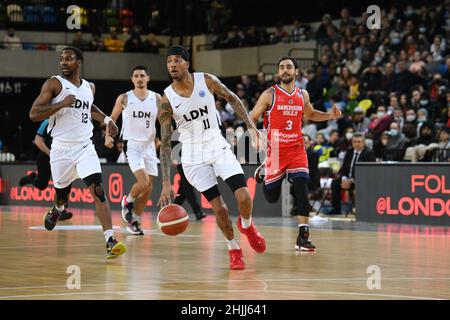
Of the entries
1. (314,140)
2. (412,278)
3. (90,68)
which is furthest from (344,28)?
(412,278)

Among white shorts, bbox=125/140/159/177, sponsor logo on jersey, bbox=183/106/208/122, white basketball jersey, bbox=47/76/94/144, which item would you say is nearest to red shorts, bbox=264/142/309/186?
sponsor logo on jersey, bbox=183/106/208/122

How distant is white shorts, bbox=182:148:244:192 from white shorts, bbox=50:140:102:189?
1592mm

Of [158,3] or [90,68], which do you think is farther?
[158,3]

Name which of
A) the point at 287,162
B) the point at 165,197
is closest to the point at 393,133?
the point at 287,162

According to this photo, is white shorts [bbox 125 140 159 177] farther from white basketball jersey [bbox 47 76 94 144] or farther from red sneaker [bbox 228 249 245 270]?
red sneaker [bbox 228 249 245 270]

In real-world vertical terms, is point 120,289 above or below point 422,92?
below

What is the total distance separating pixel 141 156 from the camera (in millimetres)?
16047

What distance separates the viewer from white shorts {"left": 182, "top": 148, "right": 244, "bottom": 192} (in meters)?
11.0

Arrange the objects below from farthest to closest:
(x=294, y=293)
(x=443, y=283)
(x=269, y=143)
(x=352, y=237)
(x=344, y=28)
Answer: (x=344, y=28)
(x=352, y=237)
(x=269, y=143)
(x=443, y=283)
(x=294, y=293)

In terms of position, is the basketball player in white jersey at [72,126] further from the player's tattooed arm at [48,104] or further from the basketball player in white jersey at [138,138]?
the basketball player in white jersey at [138,138]

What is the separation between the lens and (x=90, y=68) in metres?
34.1

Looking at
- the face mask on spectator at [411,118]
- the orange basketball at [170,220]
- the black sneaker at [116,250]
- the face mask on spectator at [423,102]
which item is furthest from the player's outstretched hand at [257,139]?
the face mask on spectator at [423,102]
